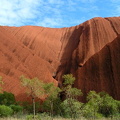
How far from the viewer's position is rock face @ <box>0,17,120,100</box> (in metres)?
38.6

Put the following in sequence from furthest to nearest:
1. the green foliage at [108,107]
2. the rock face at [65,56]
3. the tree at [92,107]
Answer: the rock face at [65,56], the green foliage at [108,107], the tree at [92,107]

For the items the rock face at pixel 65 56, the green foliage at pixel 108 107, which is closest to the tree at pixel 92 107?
the green foliage at pixel 108 107

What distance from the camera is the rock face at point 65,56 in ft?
127

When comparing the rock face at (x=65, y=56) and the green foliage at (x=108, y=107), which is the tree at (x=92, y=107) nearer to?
the green foliage at (x=108, y=107)

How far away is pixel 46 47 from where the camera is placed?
2360 inches

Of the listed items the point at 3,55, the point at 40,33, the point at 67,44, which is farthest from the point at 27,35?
the point at 3,55

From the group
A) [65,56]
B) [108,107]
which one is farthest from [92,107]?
[65,56]

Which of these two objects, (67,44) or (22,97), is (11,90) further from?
(67,44)

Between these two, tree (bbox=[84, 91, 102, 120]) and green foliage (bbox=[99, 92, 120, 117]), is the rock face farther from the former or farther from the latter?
tree (bbox=[84, 91, 102, 120])

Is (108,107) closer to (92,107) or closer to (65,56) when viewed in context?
(92,107)

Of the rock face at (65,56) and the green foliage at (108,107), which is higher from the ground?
the rock face at (65,56)

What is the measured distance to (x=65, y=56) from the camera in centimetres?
5741

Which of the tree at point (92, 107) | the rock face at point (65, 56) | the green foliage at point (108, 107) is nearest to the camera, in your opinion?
the tree at point (92, 107)

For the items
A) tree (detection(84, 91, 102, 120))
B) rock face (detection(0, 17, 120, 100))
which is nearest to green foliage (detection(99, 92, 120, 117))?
tree (detection(84, 91, 102, 120))
